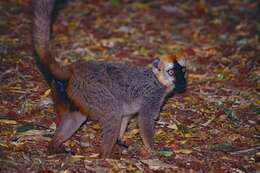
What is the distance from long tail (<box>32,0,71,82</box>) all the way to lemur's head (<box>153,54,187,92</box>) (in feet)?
4.29

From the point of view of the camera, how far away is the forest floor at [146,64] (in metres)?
6.90

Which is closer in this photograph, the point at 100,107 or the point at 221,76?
the point at 100,107

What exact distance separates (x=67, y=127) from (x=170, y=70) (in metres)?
1.59

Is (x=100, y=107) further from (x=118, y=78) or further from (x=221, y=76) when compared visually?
(x=221, y=76)

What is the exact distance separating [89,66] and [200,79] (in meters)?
2.91

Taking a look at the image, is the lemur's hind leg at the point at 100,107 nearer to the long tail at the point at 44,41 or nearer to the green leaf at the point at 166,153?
the long tail at the point at 44,41

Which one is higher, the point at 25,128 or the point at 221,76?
the point at 221,76

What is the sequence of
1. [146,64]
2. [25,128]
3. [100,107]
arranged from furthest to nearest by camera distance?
1. [146,64]
2. [25,128]
3. [100,107]

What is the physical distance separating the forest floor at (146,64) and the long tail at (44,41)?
0.93 m

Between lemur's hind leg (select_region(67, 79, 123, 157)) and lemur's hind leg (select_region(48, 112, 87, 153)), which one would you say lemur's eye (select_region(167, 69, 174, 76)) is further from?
lemur's hind leg (select_region(48, 112, 87, 153))

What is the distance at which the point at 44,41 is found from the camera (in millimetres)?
6945

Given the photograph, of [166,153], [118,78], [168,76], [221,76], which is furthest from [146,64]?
[166,153]

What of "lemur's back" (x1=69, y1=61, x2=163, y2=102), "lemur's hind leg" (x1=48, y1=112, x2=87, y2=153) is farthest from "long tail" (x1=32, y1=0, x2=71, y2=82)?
"lemur's hind leg" (x1=48, y1=112, x2=87, y2=153)

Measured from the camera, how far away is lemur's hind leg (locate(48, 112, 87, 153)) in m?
7.00
